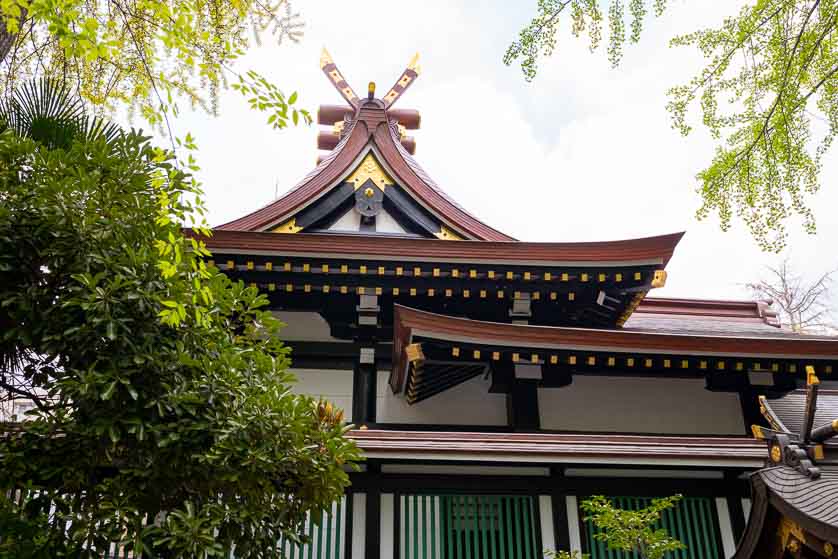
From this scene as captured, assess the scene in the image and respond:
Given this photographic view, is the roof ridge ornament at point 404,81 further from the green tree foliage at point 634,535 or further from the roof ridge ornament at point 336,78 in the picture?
the green tree foliage at point 634,535

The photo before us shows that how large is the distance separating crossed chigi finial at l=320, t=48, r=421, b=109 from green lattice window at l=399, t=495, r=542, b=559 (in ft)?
18.9

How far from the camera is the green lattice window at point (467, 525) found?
6.11m

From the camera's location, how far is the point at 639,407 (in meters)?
7.67

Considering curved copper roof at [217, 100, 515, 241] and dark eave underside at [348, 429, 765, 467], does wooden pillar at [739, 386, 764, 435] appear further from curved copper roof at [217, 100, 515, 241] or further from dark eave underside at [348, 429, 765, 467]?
curved copper roof at [217, 100, 515, 241]

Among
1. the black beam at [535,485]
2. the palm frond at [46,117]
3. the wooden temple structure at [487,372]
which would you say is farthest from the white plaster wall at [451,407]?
the palm frond at [46,117]

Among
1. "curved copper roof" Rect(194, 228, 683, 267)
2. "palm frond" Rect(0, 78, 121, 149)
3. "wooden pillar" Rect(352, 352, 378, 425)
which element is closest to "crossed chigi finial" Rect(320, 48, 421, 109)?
"curved copper roof" Rect(194, 228, 683, 267)

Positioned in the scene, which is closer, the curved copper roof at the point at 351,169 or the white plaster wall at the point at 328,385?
the white plaster wall at the point at 328,385

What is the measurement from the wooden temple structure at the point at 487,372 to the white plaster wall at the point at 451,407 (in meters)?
0.02

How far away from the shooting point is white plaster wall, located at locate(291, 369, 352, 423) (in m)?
7.44

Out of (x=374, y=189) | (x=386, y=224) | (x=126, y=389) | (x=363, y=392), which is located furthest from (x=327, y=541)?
(x=374, y=189)

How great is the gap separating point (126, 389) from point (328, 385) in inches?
152

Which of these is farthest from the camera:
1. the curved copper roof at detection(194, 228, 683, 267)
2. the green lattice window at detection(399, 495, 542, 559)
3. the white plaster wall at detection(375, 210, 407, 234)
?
the white plaster wall at detection(375, 210, 407, 234)

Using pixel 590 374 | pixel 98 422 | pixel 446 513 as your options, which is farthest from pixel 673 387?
pixel 98 422

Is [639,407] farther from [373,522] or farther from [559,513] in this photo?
[373,522]
